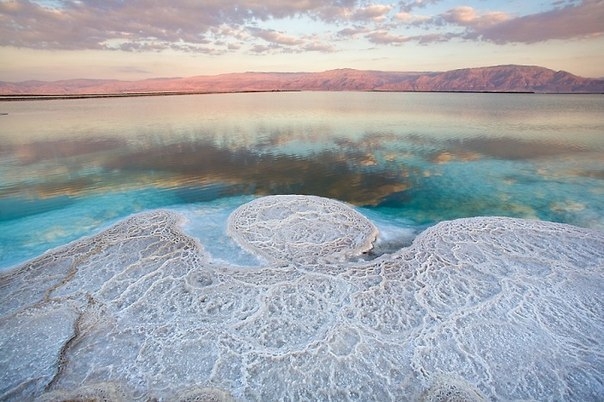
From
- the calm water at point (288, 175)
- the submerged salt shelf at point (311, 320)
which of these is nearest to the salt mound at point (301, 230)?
the submerged salt shelf at point (311, 320)

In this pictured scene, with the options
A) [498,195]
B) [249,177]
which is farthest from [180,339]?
[498,195]

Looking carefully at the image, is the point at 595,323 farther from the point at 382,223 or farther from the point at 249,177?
the point at 249,177

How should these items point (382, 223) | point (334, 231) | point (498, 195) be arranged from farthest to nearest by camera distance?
point (498, 195), point (382, 223), point (334, 231)

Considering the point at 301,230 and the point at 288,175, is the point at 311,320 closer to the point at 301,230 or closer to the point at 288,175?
the point at 301,230

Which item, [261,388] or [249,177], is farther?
[249,177]

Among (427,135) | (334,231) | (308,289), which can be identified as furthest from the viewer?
(427,135)

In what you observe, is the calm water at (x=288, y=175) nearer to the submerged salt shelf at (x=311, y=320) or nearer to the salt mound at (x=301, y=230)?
the salt mound at (x=301, y=230)
